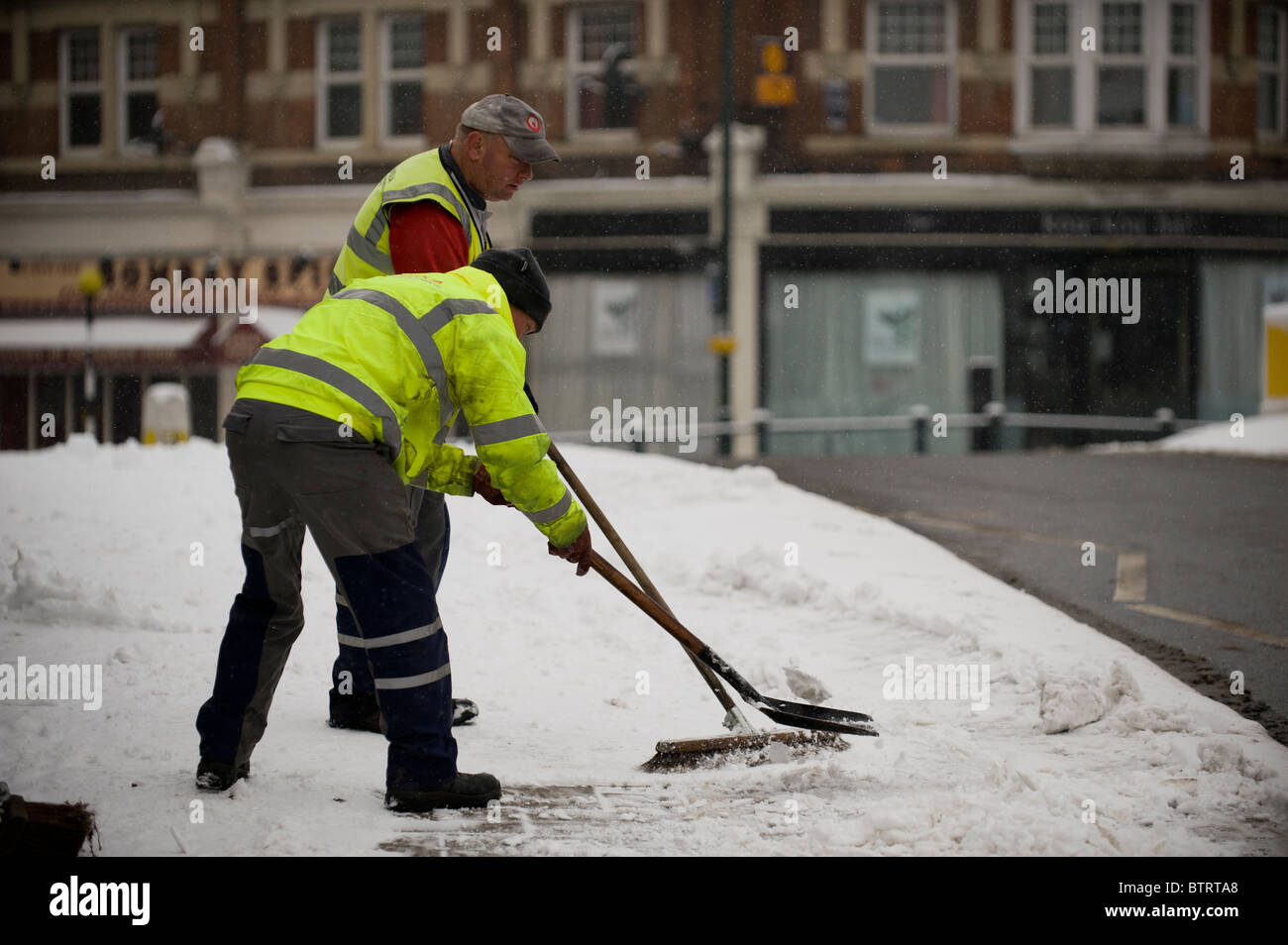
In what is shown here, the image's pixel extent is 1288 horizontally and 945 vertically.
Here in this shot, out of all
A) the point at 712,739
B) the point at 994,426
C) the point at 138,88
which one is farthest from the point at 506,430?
the point at 138,88

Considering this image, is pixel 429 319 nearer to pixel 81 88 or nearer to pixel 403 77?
pixel 403 77

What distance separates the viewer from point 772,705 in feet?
14.9

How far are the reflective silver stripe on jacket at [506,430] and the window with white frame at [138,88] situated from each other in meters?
18.6

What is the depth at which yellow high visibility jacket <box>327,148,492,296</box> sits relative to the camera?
4.48 m

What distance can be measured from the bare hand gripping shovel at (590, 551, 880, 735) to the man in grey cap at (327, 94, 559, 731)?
0.72 metres

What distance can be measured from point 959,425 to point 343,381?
1544 centimetres

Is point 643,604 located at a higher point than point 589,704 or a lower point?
higher

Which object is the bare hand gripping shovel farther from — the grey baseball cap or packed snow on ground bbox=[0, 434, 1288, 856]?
the grey baseball cap

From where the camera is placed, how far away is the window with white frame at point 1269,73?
65.3 ft

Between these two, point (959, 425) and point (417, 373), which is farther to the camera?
point (959, 425)
